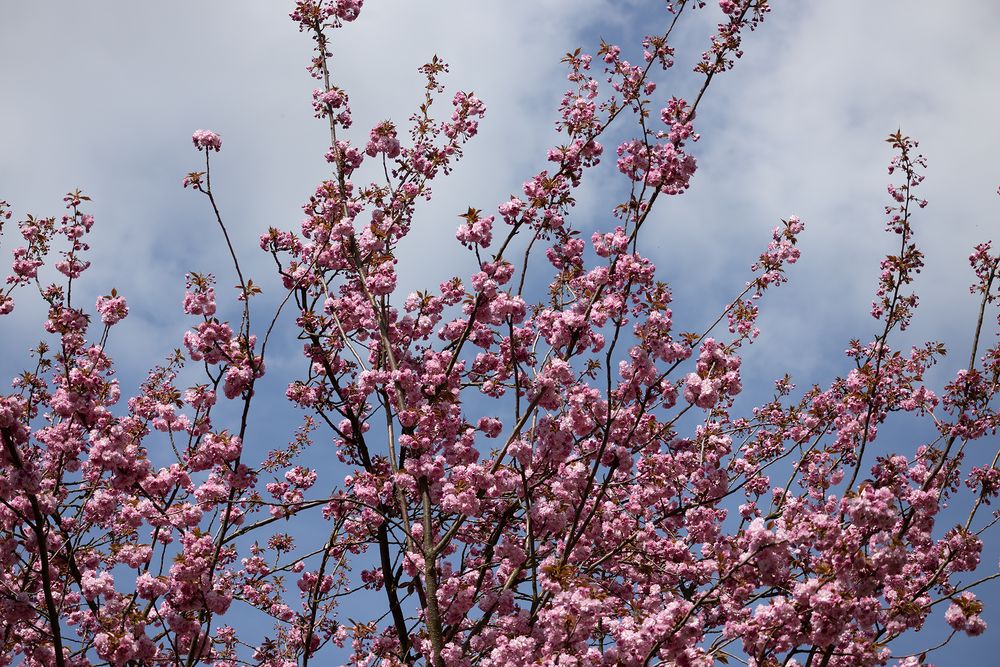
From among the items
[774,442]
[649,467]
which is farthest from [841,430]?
[649,467]

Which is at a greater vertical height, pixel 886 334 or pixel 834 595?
pixel 886 334

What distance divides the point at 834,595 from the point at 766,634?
2.36ft

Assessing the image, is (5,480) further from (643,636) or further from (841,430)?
(841,430)

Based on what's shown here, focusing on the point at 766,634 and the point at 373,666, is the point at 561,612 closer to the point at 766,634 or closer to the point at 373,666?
the point at 766,634

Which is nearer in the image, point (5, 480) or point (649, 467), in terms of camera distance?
point (5, 480)

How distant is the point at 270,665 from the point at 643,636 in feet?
14.8

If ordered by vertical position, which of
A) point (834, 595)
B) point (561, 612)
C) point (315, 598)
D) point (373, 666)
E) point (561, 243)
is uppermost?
point (561, 243)

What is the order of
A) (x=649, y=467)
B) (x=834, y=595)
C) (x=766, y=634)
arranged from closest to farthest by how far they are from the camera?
1. (x=834, y=595)
2. (x=766, y=634)
3. (x=649, y=467)

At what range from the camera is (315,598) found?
8.41 metres

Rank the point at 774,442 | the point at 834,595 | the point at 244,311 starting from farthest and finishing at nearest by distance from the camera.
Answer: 1. the point at 774,442
2. the point at 244,311
3. the point at 834,595

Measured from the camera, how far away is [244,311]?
8.36 metres

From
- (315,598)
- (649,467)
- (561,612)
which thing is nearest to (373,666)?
(315,598)

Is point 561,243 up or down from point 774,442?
up

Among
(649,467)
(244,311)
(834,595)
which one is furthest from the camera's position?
(649,467)
